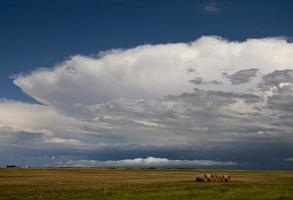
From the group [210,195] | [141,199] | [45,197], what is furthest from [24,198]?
[210,195]

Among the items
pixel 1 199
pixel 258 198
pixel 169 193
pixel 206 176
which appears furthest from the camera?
pixel 206 176

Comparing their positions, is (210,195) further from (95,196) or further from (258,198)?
(95,196)

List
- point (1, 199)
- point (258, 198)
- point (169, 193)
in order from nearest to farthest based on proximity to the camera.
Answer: point (1, 199) → point (258, 198) → point (169, 193)

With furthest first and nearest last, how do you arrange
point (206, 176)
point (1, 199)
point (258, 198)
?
1. point (206, 176)
2. point (258, 198)
3. point (1, 199)

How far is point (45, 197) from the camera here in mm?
51594

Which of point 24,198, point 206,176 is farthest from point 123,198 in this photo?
point 206,176

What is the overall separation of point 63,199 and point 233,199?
1803cm

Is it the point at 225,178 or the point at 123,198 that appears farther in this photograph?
the point at 225,178

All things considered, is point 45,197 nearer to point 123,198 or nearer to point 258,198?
point 123,198

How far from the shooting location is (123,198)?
52125mm

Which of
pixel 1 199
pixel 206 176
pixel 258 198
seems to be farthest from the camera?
pixel 206 176

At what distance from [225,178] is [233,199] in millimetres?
48409

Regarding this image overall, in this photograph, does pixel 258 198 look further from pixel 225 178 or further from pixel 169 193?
pixel 225 178

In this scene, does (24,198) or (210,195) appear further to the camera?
(210,195)
